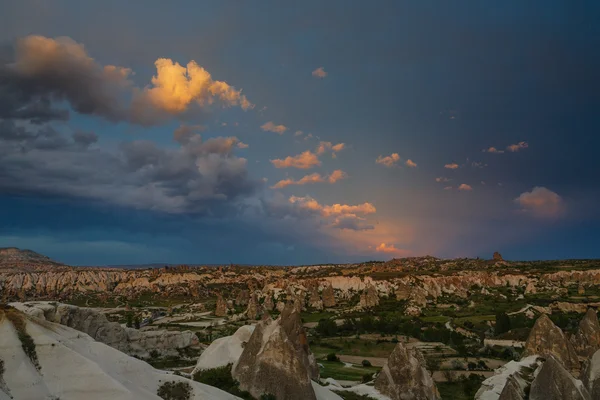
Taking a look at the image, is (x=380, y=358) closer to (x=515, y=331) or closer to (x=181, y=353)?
(x=515, y=331)

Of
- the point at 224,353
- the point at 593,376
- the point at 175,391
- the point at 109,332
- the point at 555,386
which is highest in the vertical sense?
the point at 175,391

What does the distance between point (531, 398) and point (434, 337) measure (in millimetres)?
59516

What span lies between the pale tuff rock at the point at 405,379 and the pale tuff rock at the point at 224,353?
16320 millimetres

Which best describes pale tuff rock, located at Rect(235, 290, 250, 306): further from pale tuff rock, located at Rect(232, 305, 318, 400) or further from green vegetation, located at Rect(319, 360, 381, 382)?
pale tuff rock, located at Rect(232, 305, 318, 400)

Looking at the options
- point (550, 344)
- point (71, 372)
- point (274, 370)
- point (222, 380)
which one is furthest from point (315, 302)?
point (71, 372)

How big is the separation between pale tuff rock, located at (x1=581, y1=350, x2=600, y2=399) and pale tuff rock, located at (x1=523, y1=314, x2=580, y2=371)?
55.7 ft

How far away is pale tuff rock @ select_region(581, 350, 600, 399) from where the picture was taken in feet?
128

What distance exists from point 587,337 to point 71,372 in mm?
75177

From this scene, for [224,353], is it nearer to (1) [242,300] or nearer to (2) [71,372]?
(2) [71,372]

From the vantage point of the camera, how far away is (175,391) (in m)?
31.5

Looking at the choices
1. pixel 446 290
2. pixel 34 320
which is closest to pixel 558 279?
pixel 446 290

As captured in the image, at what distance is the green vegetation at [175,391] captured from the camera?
31155 millimetres

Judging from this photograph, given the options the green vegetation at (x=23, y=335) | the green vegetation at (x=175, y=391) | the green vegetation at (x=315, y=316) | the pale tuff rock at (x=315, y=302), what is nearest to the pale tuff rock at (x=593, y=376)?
the green vegetation at (x=175, y=391)

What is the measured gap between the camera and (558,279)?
7042 inches
